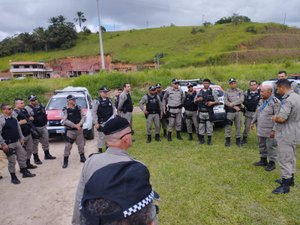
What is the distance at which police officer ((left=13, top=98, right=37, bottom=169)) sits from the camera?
7.48 meters

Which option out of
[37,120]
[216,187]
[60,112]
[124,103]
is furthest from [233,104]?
[60,112]

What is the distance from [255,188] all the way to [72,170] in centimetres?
433

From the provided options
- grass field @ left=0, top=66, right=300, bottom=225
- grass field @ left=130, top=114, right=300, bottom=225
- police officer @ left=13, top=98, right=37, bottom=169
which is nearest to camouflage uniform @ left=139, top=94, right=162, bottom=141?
grass field @ left=0, top=66, right=300, bottom=225

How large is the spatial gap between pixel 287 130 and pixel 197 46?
196ft

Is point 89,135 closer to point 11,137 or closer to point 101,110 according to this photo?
point 101,110

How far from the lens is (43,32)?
83.9 metres

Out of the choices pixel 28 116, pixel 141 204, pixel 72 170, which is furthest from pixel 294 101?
pixel 28 116

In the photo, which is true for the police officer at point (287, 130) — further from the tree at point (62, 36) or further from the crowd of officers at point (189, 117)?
the tree at point (62, 36)

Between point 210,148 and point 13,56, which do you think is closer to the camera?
point 210,148

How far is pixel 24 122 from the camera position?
7512 millimetres

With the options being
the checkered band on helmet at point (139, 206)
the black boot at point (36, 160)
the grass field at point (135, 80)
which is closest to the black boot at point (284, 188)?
the checkered band on helmet at point (139, 206)

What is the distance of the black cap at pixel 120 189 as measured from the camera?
1753mm

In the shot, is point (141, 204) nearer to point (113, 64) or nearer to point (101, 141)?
point (101, 141)

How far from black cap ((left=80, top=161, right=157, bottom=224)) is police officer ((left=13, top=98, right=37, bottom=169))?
6287mm
